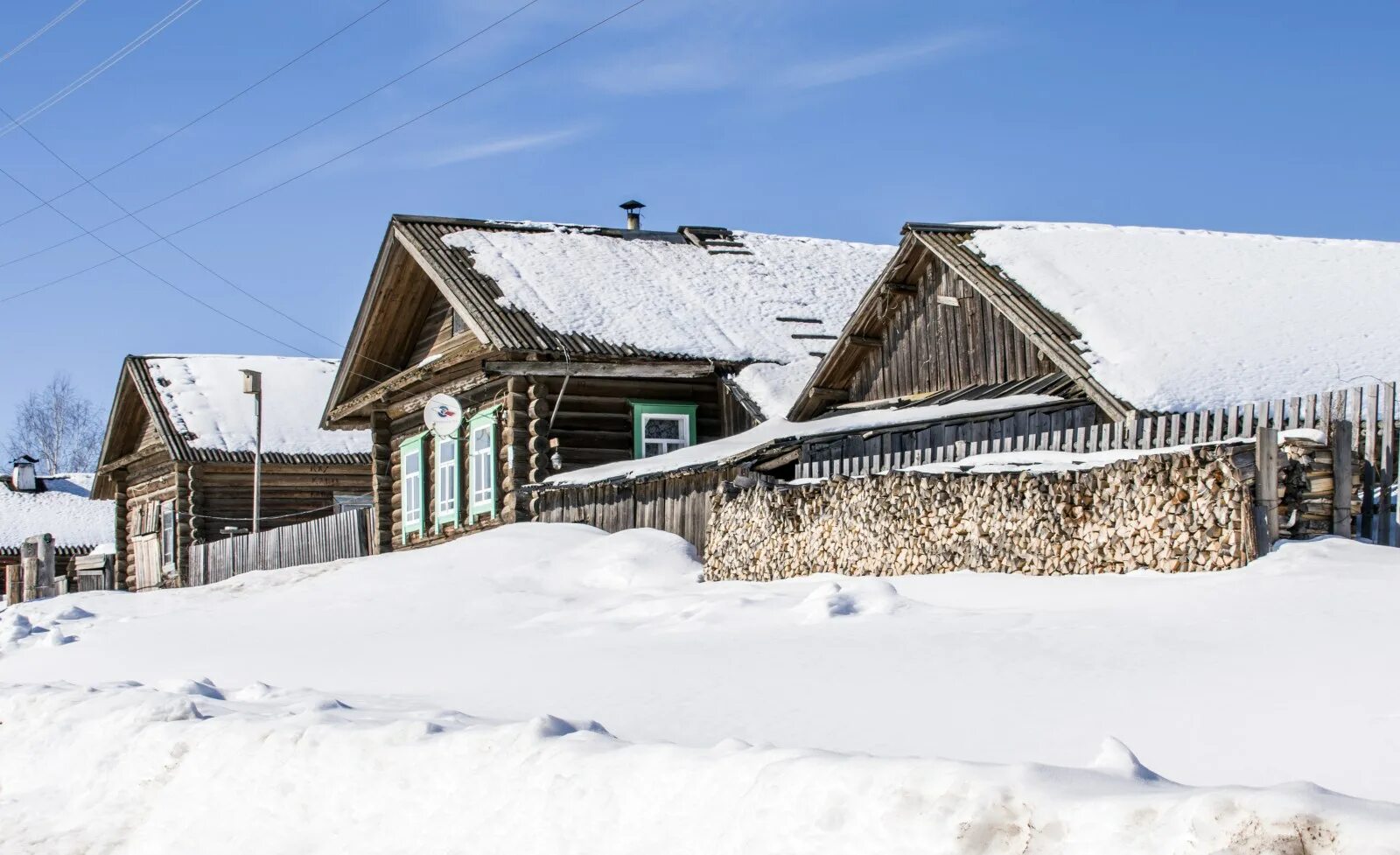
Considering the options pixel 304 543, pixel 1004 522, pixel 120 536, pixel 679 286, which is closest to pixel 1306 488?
pixel 1004 522

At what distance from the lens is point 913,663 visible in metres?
9.29

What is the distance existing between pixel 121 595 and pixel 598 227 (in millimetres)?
11731

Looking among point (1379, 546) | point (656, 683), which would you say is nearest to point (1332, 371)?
point (1379, 546)

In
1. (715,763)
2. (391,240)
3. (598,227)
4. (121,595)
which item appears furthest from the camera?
(598,227)

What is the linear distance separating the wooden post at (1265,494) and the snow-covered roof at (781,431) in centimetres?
599

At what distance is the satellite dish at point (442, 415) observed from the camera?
25.1 metres

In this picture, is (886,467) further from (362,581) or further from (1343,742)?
(1343,742)

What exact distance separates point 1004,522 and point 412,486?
1750cm

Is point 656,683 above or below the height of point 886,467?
below

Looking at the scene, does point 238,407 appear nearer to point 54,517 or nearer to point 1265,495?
point 54,517

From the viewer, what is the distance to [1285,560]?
10.2 meters

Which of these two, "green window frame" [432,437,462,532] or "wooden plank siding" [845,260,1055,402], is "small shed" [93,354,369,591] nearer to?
"green window frame" [432,437,462,532]

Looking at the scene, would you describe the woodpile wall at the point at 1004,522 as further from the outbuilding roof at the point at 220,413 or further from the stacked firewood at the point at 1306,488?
the outbuilding roof at the point at 220,413

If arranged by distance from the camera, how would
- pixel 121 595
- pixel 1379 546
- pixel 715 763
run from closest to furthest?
1. pixel 715 763
2. pixel 1379 546
3. pixel 121 595
